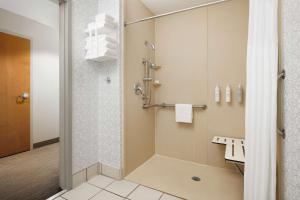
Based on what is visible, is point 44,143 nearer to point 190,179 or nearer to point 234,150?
point 190,179

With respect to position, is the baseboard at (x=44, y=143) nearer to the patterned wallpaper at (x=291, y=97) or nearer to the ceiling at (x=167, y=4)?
the ceiling at (x=167, y=4)

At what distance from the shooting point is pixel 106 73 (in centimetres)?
187

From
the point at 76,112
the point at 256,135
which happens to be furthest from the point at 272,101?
the point at 76,112

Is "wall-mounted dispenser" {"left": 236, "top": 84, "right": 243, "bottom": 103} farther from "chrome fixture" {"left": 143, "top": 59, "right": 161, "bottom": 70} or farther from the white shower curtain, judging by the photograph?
"chrome fixture" {"left": 143, "top": 59, "right": 161, "bottom": 70}

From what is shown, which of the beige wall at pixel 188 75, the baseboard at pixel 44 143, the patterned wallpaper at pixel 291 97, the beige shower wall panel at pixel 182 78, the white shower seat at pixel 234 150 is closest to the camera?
the patterned wallpaper at pixel 291 97

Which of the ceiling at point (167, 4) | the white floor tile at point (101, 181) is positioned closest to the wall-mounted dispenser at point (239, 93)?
the ceiling at point (167, 4)

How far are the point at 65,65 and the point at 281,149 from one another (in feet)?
6.39

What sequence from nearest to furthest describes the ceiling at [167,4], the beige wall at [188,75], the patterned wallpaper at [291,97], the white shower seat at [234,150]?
1. the patterned wallpaper at [291,97]
2. the white shower seat at [234,150]
3. the beige wall at [188,75]
4. the ceiling at [167,4]

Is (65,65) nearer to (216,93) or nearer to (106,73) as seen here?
(106,73)

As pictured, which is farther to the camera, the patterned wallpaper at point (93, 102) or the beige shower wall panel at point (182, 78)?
the beige shower wall panel at point (182, 78)

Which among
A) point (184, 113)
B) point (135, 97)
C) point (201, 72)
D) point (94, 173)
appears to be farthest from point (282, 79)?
point (94, 173)

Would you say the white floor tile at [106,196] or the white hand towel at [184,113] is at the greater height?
the white hand towel at [184,113]

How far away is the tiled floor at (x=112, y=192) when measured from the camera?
1.48m

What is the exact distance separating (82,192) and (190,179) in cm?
120
